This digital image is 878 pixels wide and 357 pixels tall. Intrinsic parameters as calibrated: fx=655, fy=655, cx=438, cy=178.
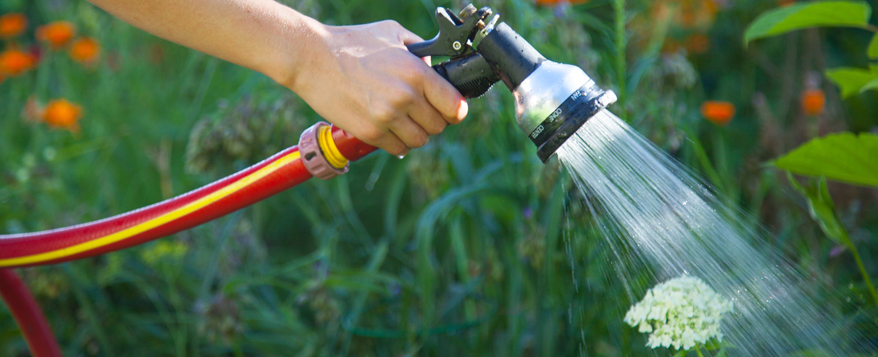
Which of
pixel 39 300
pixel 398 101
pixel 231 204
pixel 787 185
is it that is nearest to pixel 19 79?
pixel 39 300

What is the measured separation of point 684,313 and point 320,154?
51 cm

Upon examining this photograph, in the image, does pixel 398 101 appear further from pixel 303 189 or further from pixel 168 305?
pixel 168 305

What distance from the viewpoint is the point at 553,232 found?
1.30 meters

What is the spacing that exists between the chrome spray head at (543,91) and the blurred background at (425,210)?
36 centimetres

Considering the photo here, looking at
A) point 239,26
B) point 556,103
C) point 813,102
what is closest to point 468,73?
point 556,103

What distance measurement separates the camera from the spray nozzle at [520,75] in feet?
2.47

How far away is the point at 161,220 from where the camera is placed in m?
0.93

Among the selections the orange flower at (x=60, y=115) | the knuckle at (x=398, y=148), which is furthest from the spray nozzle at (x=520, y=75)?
the orange flower at (x=60, y=115)

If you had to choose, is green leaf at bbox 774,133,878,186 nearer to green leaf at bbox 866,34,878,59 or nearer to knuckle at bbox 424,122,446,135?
green leaf at bbox 866,34,878,59

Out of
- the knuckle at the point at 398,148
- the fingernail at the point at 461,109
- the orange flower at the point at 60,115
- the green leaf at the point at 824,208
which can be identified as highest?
the fingernail at the point at 461,109

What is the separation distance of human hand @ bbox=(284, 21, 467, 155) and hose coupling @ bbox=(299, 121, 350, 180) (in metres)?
0.04

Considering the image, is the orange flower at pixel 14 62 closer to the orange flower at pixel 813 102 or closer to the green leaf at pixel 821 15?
the green leaf at pixel 821 15

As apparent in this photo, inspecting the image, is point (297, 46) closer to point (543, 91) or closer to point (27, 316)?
point (543, 91)

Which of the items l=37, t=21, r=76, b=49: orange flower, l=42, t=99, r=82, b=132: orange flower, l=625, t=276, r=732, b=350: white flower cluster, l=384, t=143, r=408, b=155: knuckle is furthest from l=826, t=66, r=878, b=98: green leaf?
l=37, t=21, r=76, b=49: orange flower
